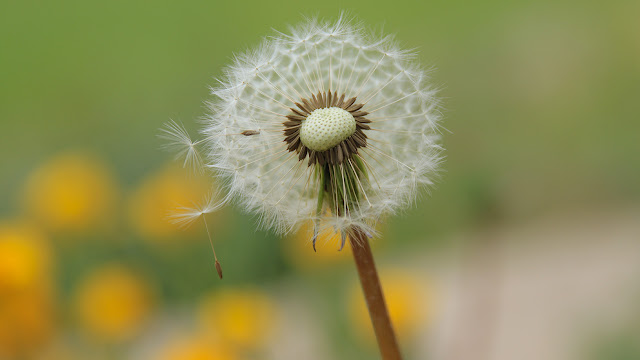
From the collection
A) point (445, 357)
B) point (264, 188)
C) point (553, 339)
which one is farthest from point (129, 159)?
point (264, 188)

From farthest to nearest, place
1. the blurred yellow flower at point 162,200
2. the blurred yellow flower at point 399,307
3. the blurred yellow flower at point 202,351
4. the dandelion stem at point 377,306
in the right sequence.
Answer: the blurred yellow flower at point 162,200, the blurred yellow flower at point 399,307, the blurred yellow flower at point 202,351, the dandelion stem at point 377,306

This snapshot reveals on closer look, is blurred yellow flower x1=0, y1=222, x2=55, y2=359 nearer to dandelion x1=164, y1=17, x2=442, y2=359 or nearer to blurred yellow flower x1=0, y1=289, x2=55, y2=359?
blurred yellow flower x1=0, y1=289, x2=55, y2=359

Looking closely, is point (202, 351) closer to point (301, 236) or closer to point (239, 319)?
point (239, 319)

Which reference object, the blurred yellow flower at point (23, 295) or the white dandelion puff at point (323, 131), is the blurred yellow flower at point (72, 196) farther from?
the white dandelion puff at point (323, 131)

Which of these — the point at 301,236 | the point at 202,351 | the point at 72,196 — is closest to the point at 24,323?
the point at 202,351

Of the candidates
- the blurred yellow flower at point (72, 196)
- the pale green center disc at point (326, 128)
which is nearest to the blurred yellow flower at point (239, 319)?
the blurred yellow flower at point (72, 196)

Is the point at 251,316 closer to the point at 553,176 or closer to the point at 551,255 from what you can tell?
the point at 551,255
